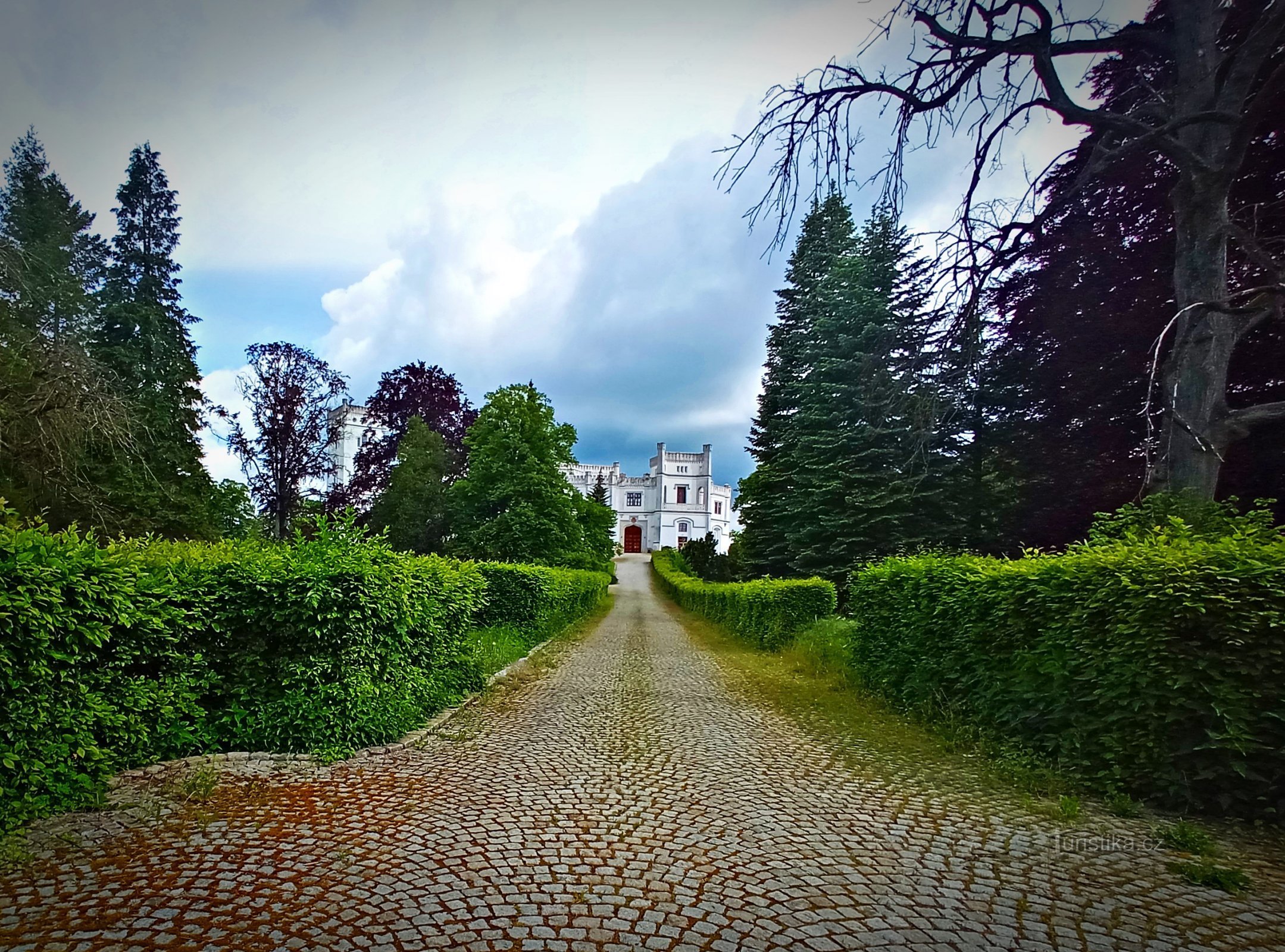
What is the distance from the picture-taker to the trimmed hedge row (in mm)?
3771

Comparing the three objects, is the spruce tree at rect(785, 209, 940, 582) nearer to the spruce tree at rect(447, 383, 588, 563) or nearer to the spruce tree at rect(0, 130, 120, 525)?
the spruce tree at rect(447, 383, 588, 563)

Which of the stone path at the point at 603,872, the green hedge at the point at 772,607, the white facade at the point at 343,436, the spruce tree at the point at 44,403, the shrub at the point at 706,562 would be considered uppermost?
the white facade at the point at 343,436

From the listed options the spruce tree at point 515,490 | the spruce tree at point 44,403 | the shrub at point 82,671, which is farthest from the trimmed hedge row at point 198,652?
the spruce tree at point 515,490

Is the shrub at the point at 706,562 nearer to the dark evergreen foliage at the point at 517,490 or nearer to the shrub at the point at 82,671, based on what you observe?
the dark evergreen foliage at the point at 517,490

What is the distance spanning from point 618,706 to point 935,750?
365cm

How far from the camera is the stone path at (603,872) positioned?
9.46 feet

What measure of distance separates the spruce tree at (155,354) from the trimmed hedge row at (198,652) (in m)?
18.2

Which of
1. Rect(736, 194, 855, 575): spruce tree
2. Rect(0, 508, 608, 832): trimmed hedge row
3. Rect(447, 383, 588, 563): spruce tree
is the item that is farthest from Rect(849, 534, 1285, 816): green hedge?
Rect(447, 383, 588, 563): spruce tree

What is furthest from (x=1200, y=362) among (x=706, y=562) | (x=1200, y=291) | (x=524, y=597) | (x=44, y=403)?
(x=706, y=562)

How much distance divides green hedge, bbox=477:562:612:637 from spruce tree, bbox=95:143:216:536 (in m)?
13.0

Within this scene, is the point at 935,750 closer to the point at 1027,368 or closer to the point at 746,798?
the point at 746,798

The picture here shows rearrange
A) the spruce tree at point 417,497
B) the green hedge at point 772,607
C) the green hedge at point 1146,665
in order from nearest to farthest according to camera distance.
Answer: the green hedge at point 1146,665 → the green hedge at point 772,607 → the spruce tree at point 417,497

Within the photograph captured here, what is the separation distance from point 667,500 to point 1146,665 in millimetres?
77108

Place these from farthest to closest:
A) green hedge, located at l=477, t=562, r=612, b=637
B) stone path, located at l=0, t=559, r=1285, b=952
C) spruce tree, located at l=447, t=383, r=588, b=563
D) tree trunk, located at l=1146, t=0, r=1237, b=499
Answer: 1. spruce tree, located at l=447, t=383, r=588, b=563
2. green hedge, located at l=477, t=562, r=612, b=637
3. tree trunk, located at l=1146, t=0, r=1237, b=499
4. stone path, located at l=0, t=559, r=1285, b=952
